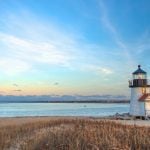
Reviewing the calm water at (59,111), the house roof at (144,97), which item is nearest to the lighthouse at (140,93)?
the house roof at (144,97)

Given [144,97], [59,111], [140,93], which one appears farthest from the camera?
[59,111]

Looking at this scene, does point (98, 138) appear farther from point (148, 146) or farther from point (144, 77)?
point (144, 77)

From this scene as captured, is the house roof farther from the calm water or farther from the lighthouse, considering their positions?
the calm water

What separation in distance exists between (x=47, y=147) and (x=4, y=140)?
3.87 m

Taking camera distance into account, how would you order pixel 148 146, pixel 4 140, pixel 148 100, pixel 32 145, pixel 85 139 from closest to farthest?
pixel 148 146 < pixel 85 139 < pixel 32 145 < pixel 4 140 < pixel 148 100

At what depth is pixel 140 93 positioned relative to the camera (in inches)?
1508

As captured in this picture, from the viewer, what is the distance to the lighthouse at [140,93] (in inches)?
1487

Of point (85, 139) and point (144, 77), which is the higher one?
point (144, 77)

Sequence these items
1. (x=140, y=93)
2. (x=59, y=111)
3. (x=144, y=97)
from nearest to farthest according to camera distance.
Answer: (x=144, y=97) < (x=140, y=93) < (x=59, y=111)

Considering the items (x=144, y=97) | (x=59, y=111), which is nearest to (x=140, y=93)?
(x=144, y=97)

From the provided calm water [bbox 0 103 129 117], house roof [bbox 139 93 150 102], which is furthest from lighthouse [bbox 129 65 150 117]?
calm water [bbox 0 103 129 117]

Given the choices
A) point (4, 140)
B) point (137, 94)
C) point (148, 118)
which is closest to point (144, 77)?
point (137, 94)

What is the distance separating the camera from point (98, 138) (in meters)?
10.2

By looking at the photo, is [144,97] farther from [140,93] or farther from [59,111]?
[59,111]
